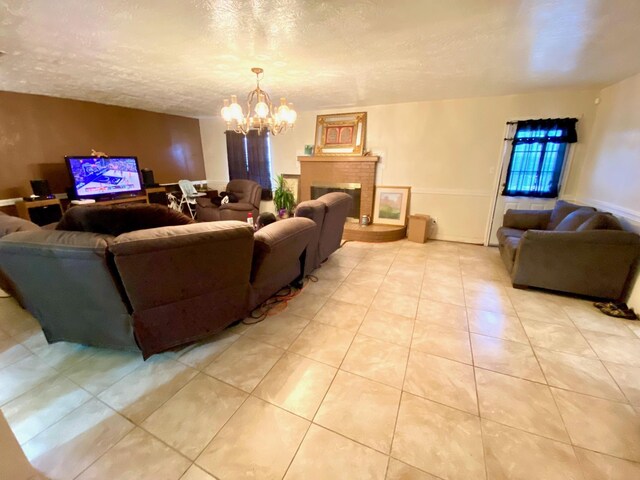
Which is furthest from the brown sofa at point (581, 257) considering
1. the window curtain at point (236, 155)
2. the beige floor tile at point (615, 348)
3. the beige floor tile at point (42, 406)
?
the window curtain at point (236, 155)

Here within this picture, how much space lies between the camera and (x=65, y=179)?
425cm

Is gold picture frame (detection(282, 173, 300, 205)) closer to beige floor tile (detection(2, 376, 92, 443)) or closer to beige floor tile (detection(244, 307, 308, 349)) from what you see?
beige floor tile (detection(244, 307, 308, 349))

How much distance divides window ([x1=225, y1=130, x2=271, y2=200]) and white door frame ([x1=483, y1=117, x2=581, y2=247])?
429 centimetres

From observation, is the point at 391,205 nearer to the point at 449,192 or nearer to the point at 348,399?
the point at 449,192

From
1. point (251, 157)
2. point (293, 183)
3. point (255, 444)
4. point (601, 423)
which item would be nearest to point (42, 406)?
point (255, 444)

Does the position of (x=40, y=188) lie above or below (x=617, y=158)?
below

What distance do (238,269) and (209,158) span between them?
5.48 metres

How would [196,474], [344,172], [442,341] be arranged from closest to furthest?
[196,474] → [442,341] → [344,172]

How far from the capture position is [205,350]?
75.7 inches

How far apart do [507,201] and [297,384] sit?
4.19 m

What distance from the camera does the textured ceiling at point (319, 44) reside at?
5.43ft

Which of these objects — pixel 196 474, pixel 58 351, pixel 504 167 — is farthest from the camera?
pixel 504 167

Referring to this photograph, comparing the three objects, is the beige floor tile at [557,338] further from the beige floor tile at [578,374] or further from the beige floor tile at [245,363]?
the beige floor tile at [245,363]

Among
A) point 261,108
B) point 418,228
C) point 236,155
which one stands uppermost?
point 261,108
